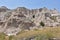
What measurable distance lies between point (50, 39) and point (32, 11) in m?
122

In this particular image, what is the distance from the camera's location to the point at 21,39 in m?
14.6

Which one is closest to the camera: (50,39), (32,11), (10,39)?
(50,39)

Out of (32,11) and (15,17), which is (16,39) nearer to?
(15,17)

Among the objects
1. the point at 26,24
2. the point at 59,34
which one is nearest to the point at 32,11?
the point at 26,24

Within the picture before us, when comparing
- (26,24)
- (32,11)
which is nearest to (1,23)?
(26,24)

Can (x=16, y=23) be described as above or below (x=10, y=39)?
below

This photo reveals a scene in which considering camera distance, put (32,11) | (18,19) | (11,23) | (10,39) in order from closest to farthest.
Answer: (10,39) < (11,23) < (18,19) < (32,11)

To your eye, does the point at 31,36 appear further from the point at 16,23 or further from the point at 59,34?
the point at 16,23

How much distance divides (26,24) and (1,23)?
1500cm

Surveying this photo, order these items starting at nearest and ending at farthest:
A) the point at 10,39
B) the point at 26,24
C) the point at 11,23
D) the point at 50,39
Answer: the point at 50,39
the point at 10,39
the point at 26,24
the point at 11,23

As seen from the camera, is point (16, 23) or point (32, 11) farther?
point (32, 11)

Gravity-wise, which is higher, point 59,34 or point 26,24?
point 59,34

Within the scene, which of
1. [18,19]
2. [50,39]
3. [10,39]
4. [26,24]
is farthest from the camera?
[18,19]

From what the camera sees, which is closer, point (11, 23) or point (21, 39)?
point (21, 39)
